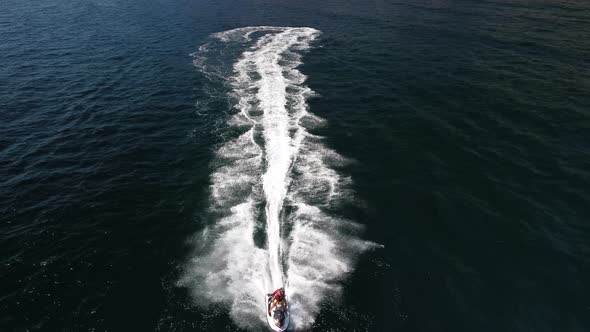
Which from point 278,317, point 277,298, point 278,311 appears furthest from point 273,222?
point 278,317

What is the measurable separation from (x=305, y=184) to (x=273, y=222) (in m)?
8.40

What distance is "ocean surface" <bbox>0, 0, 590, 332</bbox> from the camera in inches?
1390

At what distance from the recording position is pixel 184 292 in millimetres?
36062

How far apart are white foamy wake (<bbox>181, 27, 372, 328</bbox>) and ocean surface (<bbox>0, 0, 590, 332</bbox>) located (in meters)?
0.25

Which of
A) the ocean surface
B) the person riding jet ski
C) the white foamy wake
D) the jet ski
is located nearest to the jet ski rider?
the person riding jet ski

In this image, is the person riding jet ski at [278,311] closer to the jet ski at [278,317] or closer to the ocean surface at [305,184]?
the jet ski at [278,317]

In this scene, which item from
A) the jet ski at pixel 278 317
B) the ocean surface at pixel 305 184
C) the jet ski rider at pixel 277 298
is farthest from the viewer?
the ocean surface at pixel 305 184

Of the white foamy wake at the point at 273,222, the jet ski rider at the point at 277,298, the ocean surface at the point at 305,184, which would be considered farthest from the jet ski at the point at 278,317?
the ocean surface at the point at 305,184

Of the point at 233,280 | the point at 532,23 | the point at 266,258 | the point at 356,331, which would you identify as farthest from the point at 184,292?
the point at 532,23

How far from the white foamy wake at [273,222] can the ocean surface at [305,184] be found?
25cm

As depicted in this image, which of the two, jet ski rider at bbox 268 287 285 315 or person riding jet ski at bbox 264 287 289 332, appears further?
jet ski rider at bbox 268 287 285 315

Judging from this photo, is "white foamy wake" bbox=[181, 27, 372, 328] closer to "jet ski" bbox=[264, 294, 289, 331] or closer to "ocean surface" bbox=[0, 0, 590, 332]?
"ocean surface" bbox=[0, 0, 590, 332]

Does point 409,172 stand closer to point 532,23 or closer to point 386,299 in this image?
point 386,299

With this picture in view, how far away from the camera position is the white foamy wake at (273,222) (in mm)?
36156
